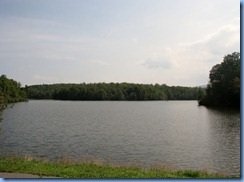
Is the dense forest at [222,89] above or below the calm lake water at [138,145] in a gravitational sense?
above

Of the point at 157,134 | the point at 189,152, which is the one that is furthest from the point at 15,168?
the point at 157,134

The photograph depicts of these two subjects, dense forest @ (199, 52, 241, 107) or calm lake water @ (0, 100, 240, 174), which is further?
dense forest @ (199, 52, 241, 107)

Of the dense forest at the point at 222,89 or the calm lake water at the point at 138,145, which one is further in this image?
the dense forest at the point at 222,89

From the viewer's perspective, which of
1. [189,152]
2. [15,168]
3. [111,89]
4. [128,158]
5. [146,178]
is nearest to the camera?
[146,178]

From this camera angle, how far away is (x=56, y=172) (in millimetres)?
8531

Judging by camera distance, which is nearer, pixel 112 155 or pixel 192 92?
pixel 112 155

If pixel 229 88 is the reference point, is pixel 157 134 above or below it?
below

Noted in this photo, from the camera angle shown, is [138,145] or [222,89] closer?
[138,145]

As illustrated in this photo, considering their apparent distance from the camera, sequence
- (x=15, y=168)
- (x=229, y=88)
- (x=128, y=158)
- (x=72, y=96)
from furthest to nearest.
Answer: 1. (x=72, y=96)
2. (x=229, y=88)
3. (x=128, y=158)
4. (x=15, y=168)

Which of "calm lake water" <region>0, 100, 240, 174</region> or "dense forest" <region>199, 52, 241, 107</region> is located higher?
"dense forest" <region>199, 52, 241, 107</region>

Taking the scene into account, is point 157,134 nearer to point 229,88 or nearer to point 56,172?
point 56,172

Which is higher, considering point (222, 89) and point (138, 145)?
point (222, 89)

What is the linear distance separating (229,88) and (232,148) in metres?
31.0

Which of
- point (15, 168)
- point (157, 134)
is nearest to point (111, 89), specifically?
point (157, 134)
